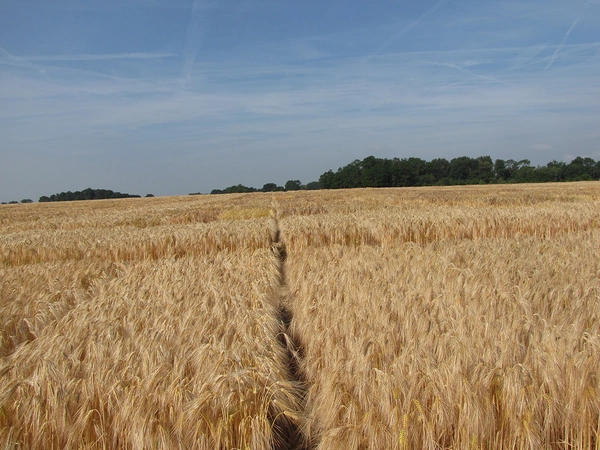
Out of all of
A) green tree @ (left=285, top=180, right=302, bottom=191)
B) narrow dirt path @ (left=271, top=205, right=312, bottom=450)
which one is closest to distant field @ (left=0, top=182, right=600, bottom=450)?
narrow dirt path @ (left=271, top=205, right=312, bottom=450)

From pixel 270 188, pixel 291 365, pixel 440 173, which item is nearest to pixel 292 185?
pixel 270 188

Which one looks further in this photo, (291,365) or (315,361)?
(291,365)

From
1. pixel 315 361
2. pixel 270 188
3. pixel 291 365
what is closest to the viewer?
pixel 315 361

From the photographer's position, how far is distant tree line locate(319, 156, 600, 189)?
8712 centimetres

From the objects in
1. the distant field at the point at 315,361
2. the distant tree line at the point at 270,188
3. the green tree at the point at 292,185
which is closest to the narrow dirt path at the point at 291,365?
the distant field at the point at 315,361

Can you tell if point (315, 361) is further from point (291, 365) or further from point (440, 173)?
point (440, 173)

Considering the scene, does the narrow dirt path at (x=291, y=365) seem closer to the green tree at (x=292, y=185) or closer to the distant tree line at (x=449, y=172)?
the distant tree line at (x=449, y=172)

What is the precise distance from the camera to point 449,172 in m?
119

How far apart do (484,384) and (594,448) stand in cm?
49

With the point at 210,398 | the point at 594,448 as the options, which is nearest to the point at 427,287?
the point at 594,448

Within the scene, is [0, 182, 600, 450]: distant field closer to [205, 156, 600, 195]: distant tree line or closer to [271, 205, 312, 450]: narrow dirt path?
[271, 205, 312, 450]: narrow dirt path

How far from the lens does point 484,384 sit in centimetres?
196

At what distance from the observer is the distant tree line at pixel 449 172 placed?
87.1 m

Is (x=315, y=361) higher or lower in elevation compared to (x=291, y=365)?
higher
